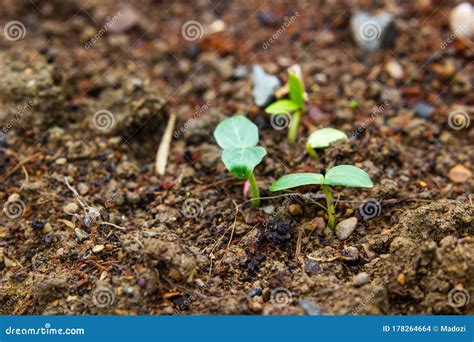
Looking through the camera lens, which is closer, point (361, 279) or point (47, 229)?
point (361, 279)

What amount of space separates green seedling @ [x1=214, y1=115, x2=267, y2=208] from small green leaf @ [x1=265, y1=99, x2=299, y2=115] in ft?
1.02

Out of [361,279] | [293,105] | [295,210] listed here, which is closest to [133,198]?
[295,210]

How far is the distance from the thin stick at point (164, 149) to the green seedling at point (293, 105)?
550 mm

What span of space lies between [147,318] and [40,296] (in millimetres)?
470

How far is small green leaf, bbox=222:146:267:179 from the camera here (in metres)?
2.50

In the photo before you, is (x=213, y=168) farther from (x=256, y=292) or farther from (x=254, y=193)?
(x=256, y=292)

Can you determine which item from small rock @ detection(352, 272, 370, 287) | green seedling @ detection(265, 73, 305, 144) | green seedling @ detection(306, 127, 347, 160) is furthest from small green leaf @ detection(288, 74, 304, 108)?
small rock @ detection(352, 272, 370, 287)

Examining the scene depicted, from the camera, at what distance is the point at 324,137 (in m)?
2.93

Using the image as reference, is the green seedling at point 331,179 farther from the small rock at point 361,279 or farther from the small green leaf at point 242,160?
the small rock at point 361,279

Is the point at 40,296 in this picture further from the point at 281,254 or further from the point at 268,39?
the point at 268,39

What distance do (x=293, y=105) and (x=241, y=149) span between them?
1.84 ft

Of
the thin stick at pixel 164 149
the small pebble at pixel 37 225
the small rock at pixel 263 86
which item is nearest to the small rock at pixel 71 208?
the small pebble at pixel 37 225

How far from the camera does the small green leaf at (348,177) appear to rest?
238cm

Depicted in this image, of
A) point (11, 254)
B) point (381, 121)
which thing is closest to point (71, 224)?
point (11, 254)
